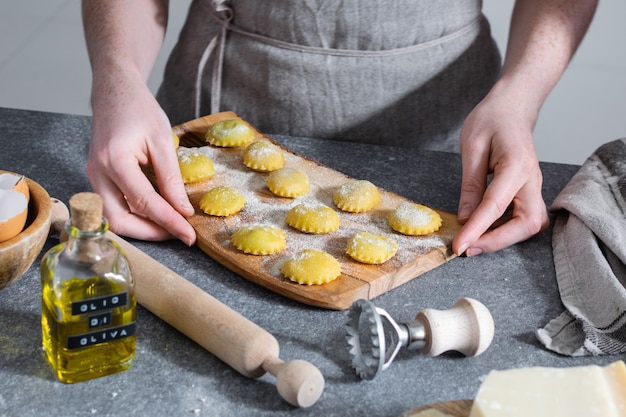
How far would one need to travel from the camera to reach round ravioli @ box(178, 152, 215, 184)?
1469 millimetres

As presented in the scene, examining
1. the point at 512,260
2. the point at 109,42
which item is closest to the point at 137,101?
the point at 109,42

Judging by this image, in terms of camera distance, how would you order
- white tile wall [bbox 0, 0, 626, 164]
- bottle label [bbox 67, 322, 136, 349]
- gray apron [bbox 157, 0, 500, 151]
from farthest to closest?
white tile wall [bbox 0, 0, 626, 164]
gray apron [bbox 157, 0, 500, 151]
bottle label [bbox 67, 322, 136, 349]

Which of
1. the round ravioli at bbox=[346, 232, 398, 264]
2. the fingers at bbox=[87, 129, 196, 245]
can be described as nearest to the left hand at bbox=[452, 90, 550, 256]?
the round ravioli at bbox=[346, 232, 398, 264]

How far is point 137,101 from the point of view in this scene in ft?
4.62

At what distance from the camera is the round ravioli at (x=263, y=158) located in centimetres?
151

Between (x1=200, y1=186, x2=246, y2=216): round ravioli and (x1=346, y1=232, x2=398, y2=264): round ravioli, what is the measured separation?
0.70 feet

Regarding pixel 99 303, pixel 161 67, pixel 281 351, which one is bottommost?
pixel 161 67

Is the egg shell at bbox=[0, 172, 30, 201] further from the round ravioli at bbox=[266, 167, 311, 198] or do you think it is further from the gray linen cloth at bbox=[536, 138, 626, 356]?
the gray linen cloth at bbox=[536, 138, 626, 356]

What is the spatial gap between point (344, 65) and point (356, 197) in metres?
0.44

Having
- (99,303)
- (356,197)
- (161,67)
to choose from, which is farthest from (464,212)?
(161,67)

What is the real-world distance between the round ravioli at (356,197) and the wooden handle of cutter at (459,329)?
0.33 metres

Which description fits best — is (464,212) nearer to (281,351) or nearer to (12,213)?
(281,351)

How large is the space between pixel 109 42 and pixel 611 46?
3.24m

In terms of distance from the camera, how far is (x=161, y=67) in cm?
427
